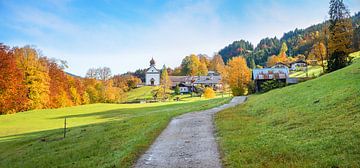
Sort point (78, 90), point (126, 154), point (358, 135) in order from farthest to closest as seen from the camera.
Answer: point (78, 90) → point (126, 154) → point (358, 135)

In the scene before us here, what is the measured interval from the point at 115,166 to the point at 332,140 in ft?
26.9

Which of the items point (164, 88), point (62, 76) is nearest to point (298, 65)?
point (164, 88)

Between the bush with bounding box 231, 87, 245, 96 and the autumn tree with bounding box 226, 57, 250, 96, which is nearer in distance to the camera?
the bush with bounding box 231, 87, 245, 96

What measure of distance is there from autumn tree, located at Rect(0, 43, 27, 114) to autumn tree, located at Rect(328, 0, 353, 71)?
5672cm

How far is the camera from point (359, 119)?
13.1 m

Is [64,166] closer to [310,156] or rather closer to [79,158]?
[79,158]

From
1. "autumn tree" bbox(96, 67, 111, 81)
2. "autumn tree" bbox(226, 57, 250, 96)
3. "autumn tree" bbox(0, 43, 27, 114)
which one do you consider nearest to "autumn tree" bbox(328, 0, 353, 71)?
"autumn tree" bbox(226, 57, 250, 96)

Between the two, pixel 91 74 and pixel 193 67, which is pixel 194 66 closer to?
pixel 193 67

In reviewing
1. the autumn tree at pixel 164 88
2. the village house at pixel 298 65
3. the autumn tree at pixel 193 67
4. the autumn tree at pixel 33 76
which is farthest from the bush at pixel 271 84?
the autumn tree at pixel 193 67

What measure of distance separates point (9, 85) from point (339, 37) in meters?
58.1

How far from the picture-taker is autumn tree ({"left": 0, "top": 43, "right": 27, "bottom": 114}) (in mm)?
50375

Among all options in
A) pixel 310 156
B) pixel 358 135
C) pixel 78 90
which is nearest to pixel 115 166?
pixel 310 156

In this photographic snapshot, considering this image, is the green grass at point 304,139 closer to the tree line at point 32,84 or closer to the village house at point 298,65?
the tree line at point 32,84

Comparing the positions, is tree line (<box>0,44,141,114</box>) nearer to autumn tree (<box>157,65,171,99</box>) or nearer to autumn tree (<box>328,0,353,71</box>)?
autumn tree (<box>157,65,171,99</box>)
